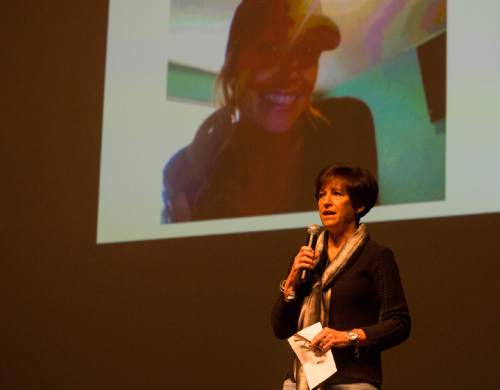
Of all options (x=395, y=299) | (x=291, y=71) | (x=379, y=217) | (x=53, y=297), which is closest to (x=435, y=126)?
(x=379, y=217)

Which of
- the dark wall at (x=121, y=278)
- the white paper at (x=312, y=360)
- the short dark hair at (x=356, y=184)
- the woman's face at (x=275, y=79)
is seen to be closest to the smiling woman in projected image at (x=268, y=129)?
the woman's face at (x=275, y=79)

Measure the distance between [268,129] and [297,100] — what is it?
7.2 inches

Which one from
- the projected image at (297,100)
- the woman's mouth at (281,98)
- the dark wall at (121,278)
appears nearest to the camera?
the dark wall at (121,278)

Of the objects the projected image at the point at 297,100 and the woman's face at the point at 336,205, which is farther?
the projected image at the point at 297,100

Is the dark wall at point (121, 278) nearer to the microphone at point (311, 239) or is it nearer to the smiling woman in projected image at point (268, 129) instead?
the smiling woman in projected image at point (268, 129)

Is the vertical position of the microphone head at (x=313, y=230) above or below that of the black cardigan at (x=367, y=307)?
above

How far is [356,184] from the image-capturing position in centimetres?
234

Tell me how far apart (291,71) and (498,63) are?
0.95m

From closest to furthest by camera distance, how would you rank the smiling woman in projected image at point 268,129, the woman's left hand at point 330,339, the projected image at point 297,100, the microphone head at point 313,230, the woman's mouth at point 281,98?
the woman's left hand at point 330,339 → the microphone head at point 313,230 → the projected image at point 297,100 → the smiling woman in projected image at point 268,129 → the woman's mouth at point 281,98

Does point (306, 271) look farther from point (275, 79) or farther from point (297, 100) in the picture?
point (275, 79)

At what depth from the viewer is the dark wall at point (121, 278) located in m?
3.21

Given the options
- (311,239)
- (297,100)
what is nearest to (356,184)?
(311,239)

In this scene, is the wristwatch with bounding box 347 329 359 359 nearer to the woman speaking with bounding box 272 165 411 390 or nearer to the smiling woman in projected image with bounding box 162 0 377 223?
the woman speaking with bounding box 272 165 411 390

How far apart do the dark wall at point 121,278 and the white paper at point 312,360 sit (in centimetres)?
110
